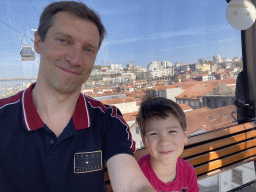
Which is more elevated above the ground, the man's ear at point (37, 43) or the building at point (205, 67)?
the man's ear at point (37, 43)

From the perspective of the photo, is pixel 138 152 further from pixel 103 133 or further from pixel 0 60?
pixel 0 60

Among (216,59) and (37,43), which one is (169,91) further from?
(37,43)

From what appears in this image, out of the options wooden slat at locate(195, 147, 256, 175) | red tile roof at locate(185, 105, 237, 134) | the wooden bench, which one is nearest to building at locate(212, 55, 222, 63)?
red tile roof at locate(185, 105, 237, 134)

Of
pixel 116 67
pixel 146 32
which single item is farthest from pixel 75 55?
pixel 146 32

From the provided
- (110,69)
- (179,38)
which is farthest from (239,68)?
(110,69)

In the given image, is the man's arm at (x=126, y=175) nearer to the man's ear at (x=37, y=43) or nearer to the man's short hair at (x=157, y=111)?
the man's short hair at (x=157, y=111)

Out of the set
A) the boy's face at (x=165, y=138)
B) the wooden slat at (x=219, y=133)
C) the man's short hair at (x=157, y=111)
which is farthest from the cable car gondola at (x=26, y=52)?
the wooden slat at (x=219, y=133)

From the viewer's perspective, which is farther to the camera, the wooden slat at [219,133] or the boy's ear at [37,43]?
the wooden slat at [219,133]

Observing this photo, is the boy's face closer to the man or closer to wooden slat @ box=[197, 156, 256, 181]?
the man
